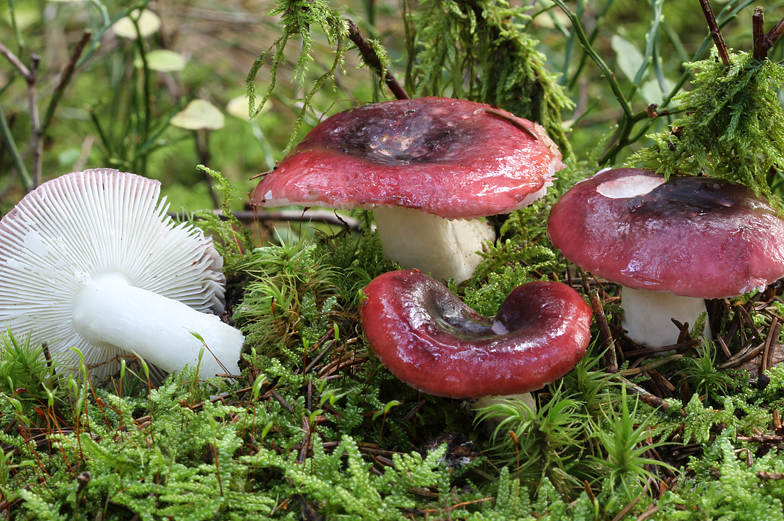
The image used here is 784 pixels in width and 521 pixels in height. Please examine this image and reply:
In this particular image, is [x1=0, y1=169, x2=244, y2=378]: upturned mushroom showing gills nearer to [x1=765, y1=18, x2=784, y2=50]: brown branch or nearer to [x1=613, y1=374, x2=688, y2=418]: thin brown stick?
[x1=613, y1=374, x2=688, y2=418]: thin brown stick

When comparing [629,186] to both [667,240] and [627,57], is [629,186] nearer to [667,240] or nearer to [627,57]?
[667,240]

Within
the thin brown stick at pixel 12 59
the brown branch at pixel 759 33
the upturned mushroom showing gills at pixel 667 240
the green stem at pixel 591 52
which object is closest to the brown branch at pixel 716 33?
the brown branch at pixel 759 33

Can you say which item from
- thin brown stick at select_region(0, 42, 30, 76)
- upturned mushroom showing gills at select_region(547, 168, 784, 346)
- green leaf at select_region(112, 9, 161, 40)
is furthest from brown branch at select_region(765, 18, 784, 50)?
thin brown stick at select_region(0, 42, 30, 76)

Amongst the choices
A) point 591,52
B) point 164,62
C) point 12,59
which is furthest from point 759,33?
point 12,59

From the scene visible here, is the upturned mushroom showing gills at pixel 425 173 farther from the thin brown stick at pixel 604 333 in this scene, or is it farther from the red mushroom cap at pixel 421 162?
the thin brown stick at pixel 604 333

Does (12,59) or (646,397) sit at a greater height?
(12,59)
